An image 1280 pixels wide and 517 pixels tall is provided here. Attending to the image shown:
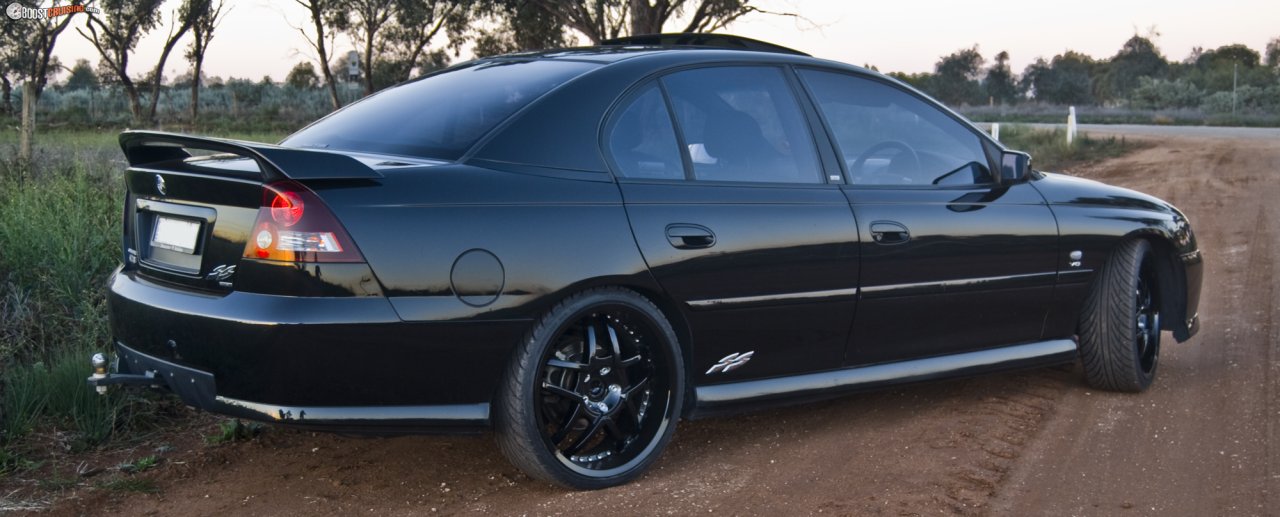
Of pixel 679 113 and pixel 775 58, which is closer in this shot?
pixel 679 113

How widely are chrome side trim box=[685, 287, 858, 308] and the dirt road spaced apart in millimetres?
580

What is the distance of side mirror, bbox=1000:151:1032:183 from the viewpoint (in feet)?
16.2

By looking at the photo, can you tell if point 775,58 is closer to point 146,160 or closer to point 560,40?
point 146,160

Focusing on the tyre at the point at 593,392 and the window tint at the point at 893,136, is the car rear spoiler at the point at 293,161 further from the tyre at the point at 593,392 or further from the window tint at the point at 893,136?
the window tint at the point at 893,136

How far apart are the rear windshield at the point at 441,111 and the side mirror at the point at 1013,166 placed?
1977 millimetres

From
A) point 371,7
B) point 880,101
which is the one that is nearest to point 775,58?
point 880,101

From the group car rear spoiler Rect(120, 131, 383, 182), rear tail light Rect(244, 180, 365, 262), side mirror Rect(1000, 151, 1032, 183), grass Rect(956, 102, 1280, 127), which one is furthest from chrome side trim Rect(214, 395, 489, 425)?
grass Rect(956, 102, 1280, 127)

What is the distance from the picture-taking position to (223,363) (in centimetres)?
323

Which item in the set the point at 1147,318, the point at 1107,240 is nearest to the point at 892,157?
the point at 1107,240

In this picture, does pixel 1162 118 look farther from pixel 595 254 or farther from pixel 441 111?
pixel 595 254

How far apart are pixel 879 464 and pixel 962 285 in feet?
2.92

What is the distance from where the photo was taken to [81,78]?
167 feet

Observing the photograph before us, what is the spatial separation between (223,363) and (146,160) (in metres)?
0.93

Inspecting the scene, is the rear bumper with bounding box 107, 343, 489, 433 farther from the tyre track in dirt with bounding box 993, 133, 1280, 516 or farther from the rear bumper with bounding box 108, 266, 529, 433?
the tyre track in dirt with bounding box 993, 133, 1280, 516
